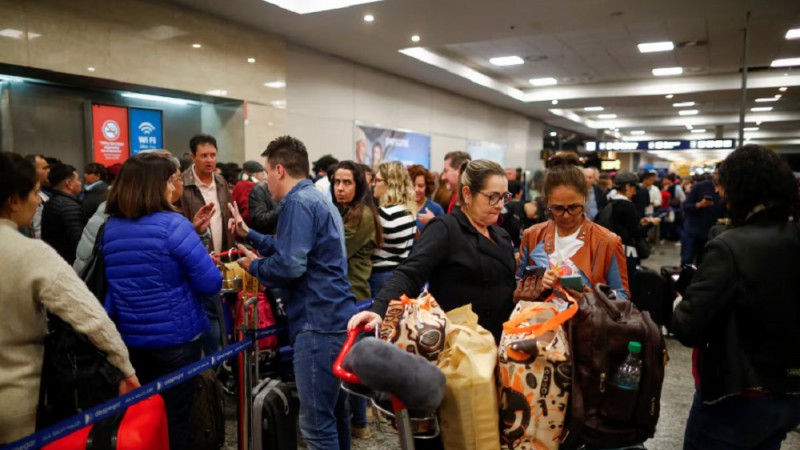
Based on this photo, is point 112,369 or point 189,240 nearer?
point 112,369

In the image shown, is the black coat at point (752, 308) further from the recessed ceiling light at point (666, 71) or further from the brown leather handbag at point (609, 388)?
the recessed ceiling light at point (666, 71)

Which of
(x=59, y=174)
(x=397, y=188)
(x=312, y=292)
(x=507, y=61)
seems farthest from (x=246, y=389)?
(x=507, y=61)

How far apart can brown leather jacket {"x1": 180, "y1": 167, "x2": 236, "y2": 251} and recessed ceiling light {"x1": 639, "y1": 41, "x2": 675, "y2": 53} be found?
31.3ft

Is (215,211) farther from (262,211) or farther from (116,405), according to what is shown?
(116,405)

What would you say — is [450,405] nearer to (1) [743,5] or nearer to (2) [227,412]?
(2) [227,412]

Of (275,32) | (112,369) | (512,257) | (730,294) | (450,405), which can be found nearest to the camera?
(450,405)

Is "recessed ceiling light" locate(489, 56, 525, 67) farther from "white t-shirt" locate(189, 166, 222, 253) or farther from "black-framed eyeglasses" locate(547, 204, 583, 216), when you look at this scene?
"black-framed eyeglasses" locate(547, 204, 583, 216)

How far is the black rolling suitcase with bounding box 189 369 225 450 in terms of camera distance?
2.62m

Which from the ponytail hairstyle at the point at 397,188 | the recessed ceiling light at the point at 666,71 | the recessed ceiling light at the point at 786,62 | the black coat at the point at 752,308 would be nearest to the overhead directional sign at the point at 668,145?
the recessed ceiling light at the point at 786,62

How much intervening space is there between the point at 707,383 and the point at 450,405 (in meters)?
1.21

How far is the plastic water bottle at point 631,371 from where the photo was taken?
1.36 m

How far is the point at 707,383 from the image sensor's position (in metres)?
1.92

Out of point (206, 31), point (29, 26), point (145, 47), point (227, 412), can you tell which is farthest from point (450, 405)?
point (206, 31)

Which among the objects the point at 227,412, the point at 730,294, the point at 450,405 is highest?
the point at 730,294
